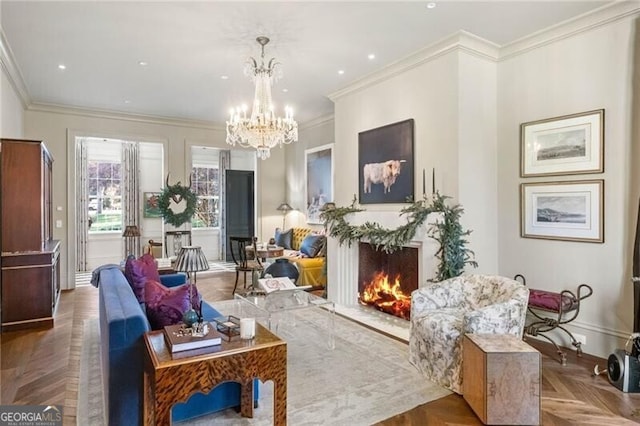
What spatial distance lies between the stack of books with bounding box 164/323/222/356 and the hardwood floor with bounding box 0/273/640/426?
1.21 m

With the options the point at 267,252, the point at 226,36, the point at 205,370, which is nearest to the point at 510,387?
the point at 205,370

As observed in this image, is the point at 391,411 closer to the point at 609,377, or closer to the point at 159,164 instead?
the point at 609,377

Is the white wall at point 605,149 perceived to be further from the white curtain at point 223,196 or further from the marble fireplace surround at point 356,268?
the white curtain at point 223,196

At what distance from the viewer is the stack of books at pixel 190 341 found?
2035mm

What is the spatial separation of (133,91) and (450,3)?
4917 millimetres

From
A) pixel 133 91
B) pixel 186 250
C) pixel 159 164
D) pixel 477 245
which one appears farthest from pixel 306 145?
pixel 186 250

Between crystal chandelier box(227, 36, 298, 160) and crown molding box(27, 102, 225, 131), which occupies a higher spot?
crown molding box(27, 102, 225, 131)

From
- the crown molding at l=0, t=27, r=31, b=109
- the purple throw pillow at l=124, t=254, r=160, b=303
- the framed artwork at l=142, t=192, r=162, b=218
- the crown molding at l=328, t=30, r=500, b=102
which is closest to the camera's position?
the purple throw pillow at l=124, t=254, r=160, b=303

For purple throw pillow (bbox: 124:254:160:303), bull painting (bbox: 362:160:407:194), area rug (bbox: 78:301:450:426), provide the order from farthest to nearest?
bull painting (bbox: 362:160:407:194)
purple throw pillow (bbox: 124:254:160:303)
area rug (bbox: 78:301:450:426)

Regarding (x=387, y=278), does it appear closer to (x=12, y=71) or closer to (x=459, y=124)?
(x=459, y=124)

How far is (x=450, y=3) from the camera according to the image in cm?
349

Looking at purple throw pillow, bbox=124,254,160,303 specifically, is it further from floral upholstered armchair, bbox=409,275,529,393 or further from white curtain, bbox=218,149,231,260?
white curtain, bbox=218,149,231,260

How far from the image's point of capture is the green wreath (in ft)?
25.7

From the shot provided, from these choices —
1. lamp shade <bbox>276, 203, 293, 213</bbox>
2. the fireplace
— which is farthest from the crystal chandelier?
lamp shade <bbox>276, 203, 293, 213</bbox>
